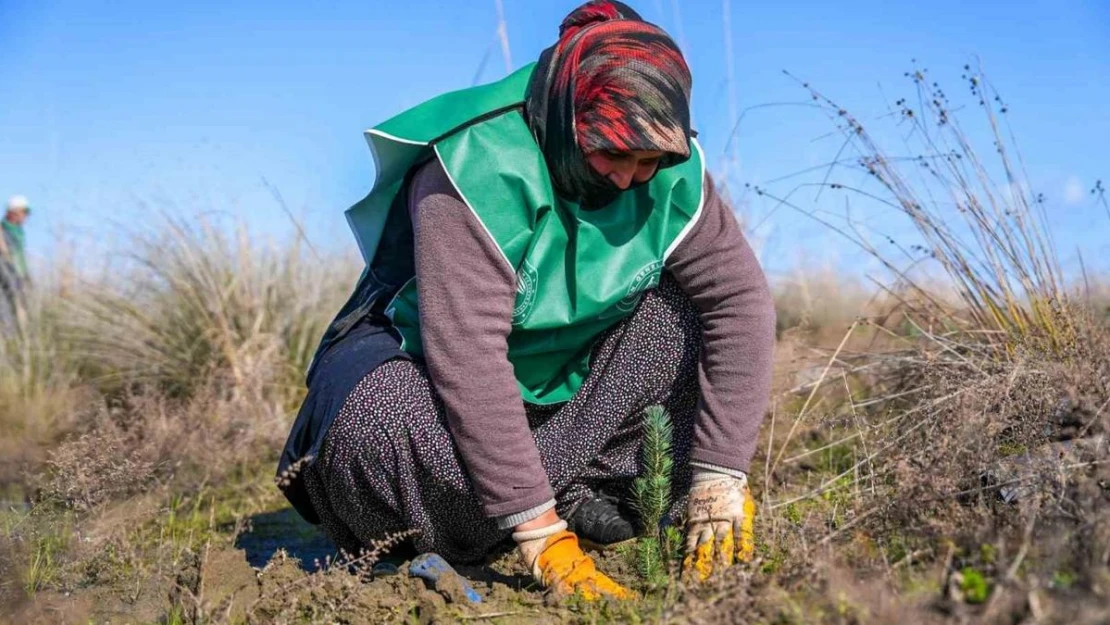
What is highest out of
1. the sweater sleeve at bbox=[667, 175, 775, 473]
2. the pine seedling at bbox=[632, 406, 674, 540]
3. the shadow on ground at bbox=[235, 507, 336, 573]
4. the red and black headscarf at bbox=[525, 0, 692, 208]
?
the red and black headscarf at bbox=[525, 0, 692, 208]

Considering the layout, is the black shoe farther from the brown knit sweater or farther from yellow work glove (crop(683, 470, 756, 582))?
the brown knit sweater

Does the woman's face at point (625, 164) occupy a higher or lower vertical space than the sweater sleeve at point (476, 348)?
higher

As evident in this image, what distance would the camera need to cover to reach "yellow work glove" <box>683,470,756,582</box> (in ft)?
6.96

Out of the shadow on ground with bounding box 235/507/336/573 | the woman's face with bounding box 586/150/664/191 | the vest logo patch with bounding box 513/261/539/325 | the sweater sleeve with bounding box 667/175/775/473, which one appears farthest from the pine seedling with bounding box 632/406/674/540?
the shadow on ground with bounding box 235/507/336/573

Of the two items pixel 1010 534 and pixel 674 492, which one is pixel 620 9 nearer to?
pixel 674 492

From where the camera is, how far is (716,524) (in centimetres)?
229

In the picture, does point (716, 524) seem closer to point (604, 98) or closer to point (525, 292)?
point (525, 292)

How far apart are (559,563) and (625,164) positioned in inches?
34.7

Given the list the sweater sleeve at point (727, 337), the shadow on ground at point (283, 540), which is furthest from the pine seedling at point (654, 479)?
the shadow on ground at point (283, 540)

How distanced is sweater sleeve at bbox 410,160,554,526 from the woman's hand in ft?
0.14

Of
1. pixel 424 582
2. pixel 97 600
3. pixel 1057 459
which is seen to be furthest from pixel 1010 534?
pixel 97 600

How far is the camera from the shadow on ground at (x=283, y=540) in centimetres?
314

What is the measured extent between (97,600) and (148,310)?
9.96 ft

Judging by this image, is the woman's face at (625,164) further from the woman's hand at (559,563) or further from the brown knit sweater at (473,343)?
the woman's hand at (559,563)
